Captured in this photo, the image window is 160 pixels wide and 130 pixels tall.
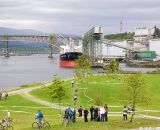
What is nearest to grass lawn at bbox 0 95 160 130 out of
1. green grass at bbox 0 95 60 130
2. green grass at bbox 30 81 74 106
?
green grass at bbox 0 95 60 130

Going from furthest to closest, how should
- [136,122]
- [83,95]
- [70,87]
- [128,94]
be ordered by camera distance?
[70,87] → [83,95] → [128,94] → [136,122]

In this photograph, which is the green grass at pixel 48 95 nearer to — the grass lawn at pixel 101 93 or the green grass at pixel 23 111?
the grass lawn at pixel 101 93

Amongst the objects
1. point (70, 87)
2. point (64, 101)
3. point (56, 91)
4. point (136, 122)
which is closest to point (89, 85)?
point (70, 87)

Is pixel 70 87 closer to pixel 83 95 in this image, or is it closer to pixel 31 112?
pixel 83 95

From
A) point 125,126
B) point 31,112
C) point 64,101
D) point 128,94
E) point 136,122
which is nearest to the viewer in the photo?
point 125,126

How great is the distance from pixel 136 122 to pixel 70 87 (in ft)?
105

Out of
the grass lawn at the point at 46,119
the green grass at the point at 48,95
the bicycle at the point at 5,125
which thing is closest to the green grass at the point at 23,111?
the grass lawn at the point at 46,119

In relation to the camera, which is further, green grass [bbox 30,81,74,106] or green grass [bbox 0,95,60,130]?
green grass [bbox 30,81,74,106]

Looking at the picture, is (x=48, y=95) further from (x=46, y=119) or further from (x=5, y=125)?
(x=5, y=125)

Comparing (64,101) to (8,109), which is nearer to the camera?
(8,109)

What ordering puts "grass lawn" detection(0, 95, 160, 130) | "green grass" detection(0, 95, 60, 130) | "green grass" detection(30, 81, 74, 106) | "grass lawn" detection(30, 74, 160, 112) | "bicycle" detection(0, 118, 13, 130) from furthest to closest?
"green grass" detection(30, 81, 74, 106) → "grass lawn" detection(30, 74, 160, 112) → "green grass" detection(0, 95, 60, 130) → "bicycle" detection(0, 118, 13, 130) → "grass lawn" detection(0, 95, 160, 130)

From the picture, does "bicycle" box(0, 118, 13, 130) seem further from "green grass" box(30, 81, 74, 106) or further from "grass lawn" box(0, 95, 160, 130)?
"green grass" box(30, 81, 74, 106)

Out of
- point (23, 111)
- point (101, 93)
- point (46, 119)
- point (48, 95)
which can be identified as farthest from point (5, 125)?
point (101, 93)

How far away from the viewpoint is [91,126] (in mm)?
34188
